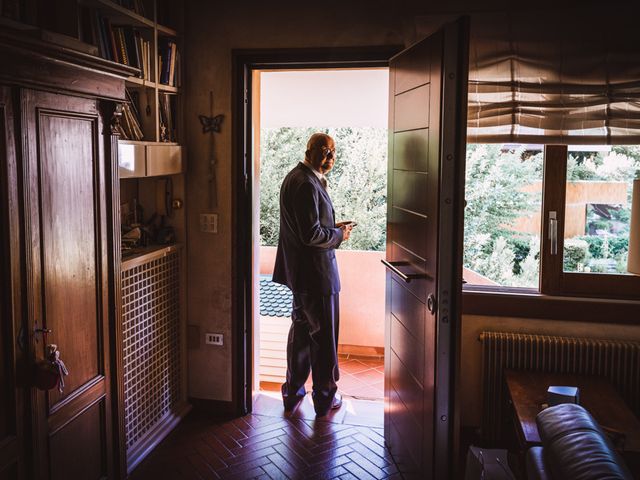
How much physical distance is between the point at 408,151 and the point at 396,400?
1.36 m

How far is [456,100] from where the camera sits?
→ 2.62 meters

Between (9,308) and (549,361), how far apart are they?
2.82m

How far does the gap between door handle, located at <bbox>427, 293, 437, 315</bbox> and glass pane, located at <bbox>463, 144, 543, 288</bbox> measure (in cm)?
116

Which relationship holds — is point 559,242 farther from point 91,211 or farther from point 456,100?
point 91,211

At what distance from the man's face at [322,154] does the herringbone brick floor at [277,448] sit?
5.39 feet

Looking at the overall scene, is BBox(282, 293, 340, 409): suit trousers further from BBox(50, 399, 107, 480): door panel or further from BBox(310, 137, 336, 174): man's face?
BBox(50, 399, 107, 480): door panel

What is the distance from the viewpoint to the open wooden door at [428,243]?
104 inches

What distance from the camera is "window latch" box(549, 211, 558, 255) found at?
3709 millimetres

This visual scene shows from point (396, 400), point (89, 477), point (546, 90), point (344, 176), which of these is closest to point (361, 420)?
point (396, 400)

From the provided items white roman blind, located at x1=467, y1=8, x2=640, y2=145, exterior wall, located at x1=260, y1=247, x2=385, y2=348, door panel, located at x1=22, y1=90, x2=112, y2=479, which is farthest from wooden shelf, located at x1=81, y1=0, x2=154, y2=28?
exterior wall, located at x1=260, y1=247, x2=385, y2=348

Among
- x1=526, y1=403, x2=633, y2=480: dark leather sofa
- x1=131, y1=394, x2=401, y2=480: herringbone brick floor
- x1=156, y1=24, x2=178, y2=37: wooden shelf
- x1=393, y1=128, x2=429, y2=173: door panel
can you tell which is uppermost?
x1=156, y1=24, x2=178, y2=37: wooden shelf

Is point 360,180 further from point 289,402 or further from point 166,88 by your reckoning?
point 166,88

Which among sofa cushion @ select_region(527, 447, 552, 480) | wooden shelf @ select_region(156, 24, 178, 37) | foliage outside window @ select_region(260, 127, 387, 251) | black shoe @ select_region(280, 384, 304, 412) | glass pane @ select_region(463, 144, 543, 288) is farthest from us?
foliage outside window @ select_region(260, 127, 387, 251)

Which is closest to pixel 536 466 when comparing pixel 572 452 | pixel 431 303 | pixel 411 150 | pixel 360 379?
pixel 572 452
